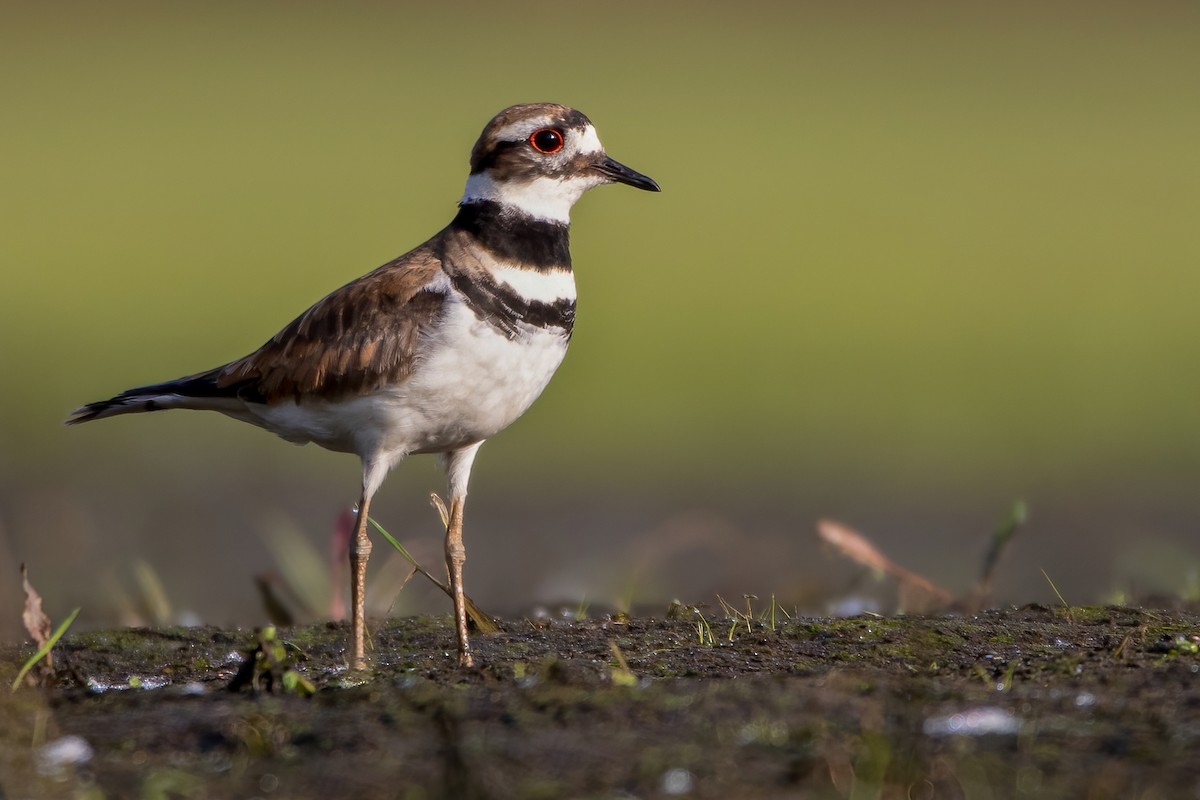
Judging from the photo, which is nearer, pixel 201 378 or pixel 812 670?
pixel 812 670

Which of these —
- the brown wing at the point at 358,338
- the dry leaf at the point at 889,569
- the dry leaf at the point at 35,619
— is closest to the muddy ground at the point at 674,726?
the dry leaf at the point at 35,619

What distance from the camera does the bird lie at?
5078 mm

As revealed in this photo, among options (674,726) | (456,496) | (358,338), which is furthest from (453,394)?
(674,726)

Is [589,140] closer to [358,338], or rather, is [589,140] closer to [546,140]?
[546,140]

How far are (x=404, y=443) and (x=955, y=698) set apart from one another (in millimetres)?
2094

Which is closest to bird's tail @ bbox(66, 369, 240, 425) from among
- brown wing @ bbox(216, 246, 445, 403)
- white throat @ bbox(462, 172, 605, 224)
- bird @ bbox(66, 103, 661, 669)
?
bird @ bbox(66, 103, 661, 669)

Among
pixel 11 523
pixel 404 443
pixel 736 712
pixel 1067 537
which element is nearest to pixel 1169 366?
pixel 1067 537

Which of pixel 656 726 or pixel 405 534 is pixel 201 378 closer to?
pixel 656 726

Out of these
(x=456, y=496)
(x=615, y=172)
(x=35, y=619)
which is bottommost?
(x=35, y=619)

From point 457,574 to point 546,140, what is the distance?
1.44 m

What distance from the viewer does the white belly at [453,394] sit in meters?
5.05

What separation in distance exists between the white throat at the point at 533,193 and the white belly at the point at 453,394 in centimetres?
46

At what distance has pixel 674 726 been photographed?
11.8 ft

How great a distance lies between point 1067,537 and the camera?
9930 millimetres
